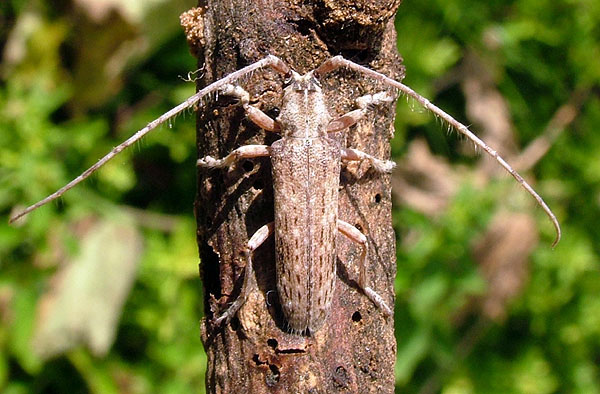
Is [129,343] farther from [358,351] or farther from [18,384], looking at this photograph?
[358,351]

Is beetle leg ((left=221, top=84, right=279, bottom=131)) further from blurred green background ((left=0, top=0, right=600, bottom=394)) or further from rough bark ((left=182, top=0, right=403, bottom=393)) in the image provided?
blurred green background ((left=0, top=0, right=600, bottom=394))

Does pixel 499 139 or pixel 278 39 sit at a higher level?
pixel 278 39

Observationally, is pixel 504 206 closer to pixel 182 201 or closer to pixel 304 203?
pixel 182 201

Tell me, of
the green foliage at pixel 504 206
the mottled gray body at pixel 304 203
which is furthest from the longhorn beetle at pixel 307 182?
the green foliage at pixel 504 206

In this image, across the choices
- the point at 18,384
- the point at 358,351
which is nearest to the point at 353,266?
the point at 358,351

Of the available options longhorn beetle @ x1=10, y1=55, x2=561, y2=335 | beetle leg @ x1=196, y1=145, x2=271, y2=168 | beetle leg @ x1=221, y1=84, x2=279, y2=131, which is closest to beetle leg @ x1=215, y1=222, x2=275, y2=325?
longhorn beetle @ x1=10, y1=55, x2=561, y2=335

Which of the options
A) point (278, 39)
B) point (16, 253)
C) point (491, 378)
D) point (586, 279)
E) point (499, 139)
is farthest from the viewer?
point (499, 139)

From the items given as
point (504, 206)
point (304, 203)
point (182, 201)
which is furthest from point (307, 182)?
point (504, 206)
